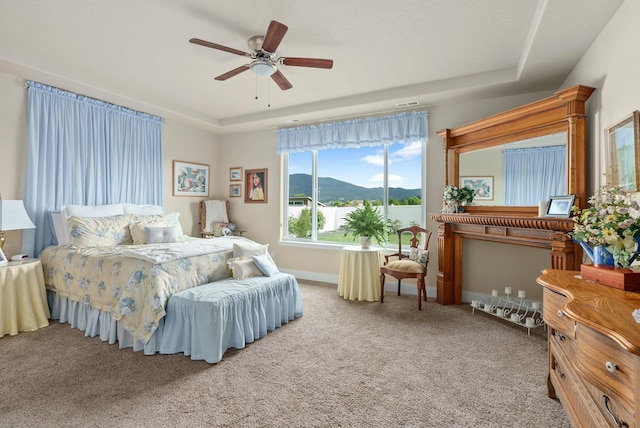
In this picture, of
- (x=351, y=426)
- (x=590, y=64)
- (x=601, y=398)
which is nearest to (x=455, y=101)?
(x=590, y=64)

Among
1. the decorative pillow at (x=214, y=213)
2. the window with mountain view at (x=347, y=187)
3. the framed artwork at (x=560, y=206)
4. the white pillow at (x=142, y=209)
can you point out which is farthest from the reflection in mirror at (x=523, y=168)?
the white pillow at (x=142, y=209)

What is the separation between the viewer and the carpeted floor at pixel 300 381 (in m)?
1.82

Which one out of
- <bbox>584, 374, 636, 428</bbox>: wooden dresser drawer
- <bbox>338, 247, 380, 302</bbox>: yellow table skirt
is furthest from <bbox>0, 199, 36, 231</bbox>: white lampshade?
<bbox>584, 374, 636, 428</bbox>: wooden dresser drawer

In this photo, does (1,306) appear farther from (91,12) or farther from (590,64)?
(590,64)

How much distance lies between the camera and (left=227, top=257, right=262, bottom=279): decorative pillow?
3145 millimetres

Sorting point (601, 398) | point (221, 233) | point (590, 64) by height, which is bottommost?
point (601, 398)

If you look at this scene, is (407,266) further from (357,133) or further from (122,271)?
(122,271)

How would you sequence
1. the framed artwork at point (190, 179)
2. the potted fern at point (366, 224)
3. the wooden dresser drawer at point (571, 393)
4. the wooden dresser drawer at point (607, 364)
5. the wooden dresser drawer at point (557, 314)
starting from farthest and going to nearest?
the framed artwork at point (190, 179) < the potted fern at point (366, 224) < the wooden dresser drawer at point (557, 314) < the wooden dresser drawer at point (571, 393) < the wooden dresser drawer at point (607, 364)

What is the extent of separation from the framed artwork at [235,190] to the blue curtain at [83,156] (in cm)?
131

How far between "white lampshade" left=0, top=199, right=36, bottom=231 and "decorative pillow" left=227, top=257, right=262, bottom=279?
2060mm

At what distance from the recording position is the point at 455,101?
4.00 m

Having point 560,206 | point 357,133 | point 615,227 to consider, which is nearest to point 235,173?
point 357,133

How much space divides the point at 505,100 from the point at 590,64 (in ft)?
3.83

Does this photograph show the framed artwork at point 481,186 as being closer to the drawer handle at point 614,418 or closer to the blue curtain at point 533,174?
the blue curtain at point 533,174
